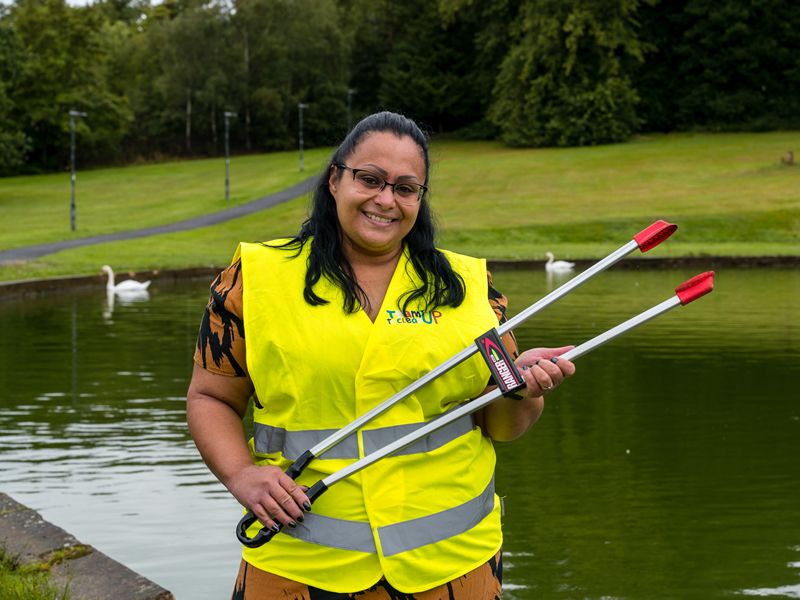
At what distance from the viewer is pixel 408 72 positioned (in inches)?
2867

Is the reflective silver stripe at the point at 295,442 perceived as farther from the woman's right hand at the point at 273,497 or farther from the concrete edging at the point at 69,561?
the concrete edging at the point at 69,561

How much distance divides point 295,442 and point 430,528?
0.35 metres

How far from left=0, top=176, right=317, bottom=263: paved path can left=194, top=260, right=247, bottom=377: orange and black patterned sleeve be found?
23.1 meters

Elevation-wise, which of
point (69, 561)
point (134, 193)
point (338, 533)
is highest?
point (338, 533)

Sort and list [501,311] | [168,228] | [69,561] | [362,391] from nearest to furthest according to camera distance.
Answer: [362,391]
[501,311]
[69,561]
[168,228]

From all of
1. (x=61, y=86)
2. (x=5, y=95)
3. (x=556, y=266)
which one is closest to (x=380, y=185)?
(x=556, y=266)

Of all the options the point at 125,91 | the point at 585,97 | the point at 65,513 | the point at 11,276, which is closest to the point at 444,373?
the point at 65,513

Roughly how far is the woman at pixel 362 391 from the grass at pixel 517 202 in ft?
65.7

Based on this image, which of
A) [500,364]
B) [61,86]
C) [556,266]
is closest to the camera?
[500,364]

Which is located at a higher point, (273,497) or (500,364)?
(500,364)

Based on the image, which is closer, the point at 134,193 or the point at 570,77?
the point at 134,193

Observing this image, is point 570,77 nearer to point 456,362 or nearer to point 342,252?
point 342,252

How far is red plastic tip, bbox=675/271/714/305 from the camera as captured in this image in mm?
2396

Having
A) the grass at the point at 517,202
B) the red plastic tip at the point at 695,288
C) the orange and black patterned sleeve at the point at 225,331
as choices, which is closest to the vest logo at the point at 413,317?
the orange and black patterned sleeve at the point at 225,331
